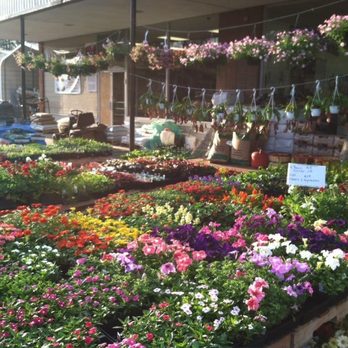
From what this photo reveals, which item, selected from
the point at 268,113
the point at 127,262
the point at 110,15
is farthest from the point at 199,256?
the point at 110,15

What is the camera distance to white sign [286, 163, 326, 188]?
477 cm

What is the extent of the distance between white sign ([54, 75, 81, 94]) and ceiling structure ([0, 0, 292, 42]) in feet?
6.67

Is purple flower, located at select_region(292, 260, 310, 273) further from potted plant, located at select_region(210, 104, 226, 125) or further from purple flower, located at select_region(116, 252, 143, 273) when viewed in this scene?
potted plant, located at select_region(210, 104, 226, 125)

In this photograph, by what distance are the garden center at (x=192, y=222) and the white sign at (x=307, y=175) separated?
12 millimetres

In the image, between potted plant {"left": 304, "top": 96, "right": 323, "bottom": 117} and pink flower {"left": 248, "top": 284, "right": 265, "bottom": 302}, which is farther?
potted plant {"left": 304, "top": 96, "right": 323, "bottom": 117}

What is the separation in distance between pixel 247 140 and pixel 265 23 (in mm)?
3584

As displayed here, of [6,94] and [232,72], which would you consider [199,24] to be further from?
[6,94]

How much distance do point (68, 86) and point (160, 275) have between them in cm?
1816

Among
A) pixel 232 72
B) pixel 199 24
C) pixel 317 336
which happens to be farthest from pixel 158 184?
pixel 199 24

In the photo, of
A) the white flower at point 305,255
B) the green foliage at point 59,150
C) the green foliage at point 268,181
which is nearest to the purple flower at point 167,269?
the white flower at point 305,255

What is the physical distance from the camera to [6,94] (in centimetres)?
2745

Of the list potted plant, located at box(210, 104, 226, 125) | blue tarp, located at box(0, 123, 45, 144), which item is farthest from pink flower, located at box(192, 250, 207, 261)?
blue tarp, located at box(0, 123, 45, 144)

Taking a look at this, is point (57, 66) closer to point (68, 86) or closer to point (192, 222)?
point (68, 86)

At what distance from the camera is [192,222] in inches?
174
